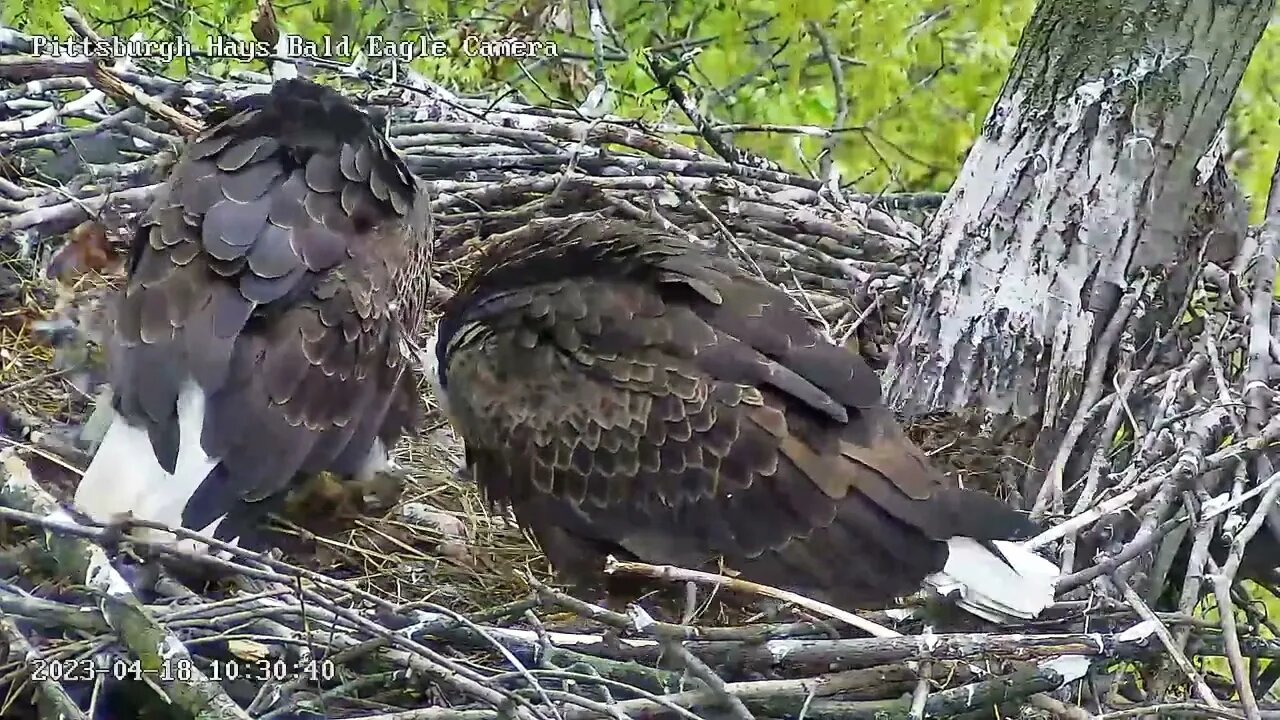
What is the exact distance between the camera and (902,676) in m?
2.37

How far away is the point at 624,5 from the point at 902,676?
16.0 feet

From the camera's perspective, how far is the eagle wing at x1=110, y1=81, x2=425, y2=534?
283 centimetres

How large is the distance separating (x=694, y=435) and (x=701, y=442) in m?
0.02

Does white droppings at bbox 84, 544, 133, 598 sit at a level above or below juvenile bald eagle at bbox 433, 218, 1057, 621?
below

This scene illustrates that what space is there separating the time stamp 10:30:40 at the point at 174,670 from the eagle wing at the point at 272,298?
0.41 m

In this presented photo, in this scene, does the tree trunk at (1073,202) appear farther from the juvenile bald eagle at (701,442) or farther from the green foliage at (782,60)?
the green foliage at (782,60)

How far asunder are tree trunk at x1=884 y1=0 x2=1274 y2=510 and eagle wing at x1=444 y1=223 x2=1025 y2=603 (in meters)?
0.59

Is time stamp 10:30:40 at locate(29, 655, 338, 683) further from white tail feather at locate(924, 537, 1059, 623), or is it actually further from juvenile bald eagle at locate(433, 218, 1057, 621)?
white tail feather at locate(924, 537, 1059, 623)

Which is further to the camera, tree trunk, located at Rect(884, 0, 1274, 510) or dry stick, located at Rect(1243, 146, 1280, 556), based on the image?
tree trunk, located at Rect(884, 0, 1274, 510)

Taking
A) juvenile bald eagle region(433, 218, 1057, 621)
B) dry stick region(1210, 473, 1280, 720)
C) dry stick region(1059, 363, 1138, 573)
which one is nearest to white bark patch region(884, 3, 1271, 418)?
dry stick region(1059, 363, 1138, 573)

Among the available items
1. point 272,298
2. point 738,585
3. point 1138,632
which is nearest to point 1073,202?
point 1138,632

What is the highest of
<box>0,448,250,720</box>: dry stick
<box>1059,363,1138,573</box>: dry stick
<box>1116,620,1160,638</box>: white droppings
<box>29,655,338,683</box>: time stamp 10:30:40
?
<box>1059,363,1138,573</box>: dry stick

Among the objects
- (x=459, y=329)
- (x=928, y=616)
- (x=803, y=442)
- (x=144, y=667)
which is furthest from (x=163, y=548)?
(x=928, y=616)

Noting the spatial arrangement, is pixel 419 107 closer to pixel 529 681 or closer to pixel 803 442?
pixel 803 442
